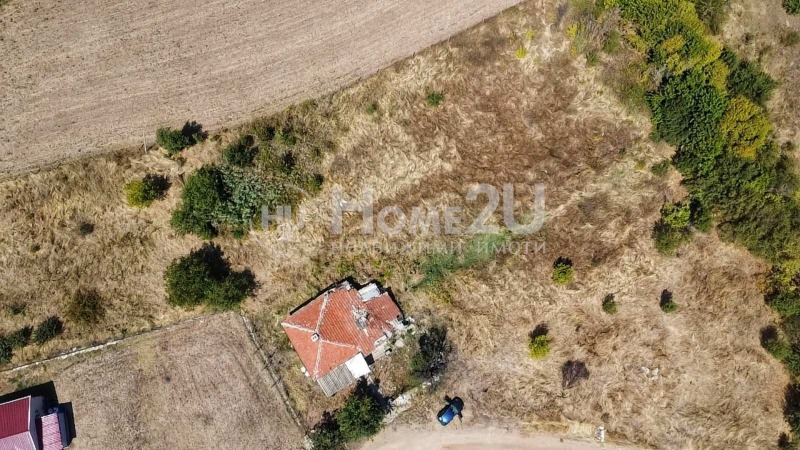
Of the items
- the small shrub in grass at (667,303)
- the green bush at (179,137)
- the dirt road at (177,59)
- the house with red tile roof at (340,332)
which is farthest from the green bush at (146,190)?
the small shrub in grass at (667,303)

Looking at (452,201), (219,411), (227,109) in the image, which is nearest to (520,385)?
(452,201)

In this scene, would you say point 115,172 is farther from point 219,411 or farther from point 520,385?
point 520,385

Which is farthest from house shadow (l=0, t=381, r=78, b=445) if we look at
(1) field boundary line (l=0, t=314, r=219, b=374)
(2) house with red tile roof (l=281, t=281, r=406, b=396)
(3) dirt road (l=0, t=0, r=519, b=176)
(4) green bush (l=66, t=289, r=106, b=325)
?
(2) house with red tile roof (l=281, t=281, r=406, b=396)

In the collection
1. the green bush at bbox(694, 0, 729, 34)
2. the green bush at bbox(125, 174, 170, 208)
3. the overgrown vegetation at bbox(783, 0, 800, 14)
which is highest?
the green bush at bbox(125, 174, 170, 208)

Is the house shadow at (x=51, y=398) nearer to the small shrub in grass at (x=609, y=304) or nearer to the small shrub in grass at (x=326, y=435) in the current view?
the small shrub in grass at (x=326, y=435)

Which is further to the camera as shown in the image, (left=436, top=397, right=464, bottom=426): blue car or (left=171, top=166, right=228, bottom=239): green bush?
(left=436, top=397, right=464, bottom=426): blue car

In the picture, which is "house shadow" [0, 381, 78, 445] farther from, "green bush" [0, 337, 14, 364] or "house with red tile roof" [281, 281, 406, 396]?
"house with red tile roof" [281, 281, 406, 396]
